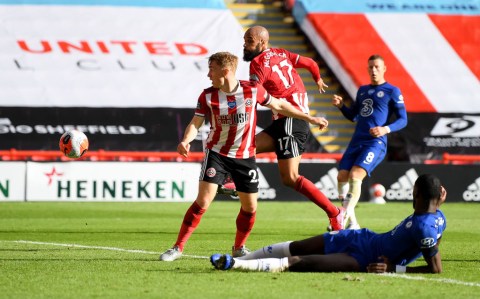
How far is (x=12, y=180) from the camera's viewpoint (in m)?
19.8

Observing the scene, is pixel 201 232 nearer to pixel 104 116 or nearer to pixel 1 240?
pixel 1 240

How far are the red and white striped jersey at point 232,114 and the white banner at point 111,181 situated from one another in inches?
430

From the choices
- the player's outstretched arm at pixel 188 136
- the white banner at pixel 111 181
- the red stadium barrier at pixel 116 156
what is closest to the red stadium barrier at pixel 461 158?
the red stadium barrier at pixel 116 156

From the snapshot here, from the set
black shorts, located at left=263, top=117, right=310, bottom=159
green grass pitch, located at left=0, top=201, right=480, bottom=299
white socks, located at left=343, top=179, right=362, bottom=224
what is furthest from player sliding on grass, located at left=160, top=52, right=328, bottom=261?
white socks, located at left=343, top=179, right=362, bottom=224

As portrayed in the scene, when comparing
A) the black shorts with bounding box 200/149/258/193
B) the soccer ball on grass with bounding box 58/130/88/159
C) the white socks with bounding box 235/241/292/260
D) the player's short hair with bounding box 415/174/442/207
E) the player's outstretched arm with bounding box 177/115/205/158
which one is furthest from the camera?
the soccer ball on grass with bounding box 58/130/88/159

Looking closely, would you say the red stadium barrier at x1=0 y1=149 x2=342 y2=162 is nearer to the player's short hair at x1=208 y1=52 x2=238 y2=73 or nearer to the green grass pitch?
the green grass pitch

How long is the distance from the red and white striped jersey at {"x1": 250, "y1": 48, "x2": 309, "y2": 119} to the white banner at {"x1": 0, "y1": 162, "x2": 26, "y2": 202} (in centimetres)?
964

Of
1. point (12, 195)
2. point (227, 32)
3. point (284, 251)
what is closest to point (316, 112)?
point (227, 32)

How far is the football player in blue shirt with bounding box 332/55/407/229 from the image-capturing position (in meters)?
12.7

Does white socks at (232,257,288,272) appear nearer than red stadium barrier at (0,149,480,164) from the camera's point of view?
Yes

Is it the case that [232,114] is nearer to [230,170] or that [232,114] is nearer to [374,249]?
[230,170]

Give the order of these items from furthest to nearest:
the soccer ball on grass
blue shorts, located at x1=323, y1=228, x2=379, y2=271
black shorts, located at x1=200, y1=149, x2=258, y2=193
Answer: the soccer ball on grass
black shorts, located at x1=200, y1=149, x2=258, y2=193
blue shorts, located at x1=323, y1=228, x2=379, y2=271

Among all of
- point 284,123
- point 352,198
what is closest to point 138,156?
point 352,198

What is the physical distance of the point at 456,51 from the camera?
26422 millimetres
